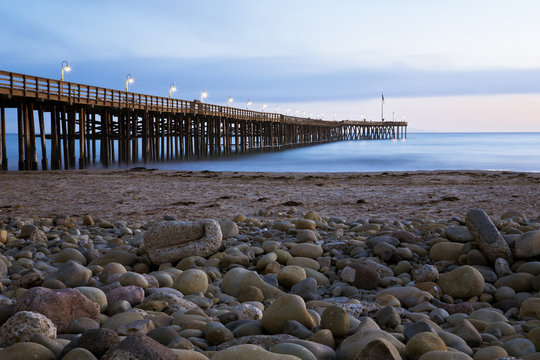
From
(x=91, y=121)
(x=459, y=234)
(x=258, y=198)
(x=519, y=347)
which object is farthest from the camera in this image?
(x=91, y=121)

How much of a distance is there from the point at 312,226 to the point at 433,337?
386 centimetres

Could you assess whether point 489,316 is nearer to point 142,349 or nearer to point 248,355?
point 248,355

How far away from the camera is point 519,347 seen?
278cm

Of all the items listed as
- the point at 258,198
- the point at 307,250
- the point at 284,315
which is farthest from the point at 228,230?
the point at 258,198

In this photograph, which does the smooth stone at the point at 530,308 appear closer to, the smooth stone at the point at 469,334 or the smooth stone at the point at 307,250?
the smooth stone at the point at 469,334

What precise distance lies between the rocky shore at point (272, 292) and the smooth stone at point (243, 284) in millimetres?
10

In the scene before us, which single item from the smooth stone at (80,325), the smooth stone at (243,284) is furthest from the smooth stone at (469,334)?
the smooth stone at (80,325)

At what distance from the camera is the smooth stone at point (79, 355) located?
2.24 metres

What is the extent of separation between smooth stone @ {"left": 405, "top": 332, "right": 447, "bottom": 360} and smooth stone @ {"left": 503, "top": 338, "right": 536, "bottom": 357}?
0.45 m

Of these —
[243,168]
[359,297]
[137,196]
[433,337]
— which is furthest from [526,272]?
[243,168]

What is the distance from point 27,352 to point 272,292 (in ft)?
6.89

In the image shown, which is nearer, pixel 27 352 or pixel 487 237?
pixel 27 352

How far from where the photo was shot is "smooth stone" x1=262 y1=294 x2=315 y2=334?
2.95 metres

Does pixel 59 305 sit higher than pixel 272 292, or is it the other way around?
pixel 59 305
